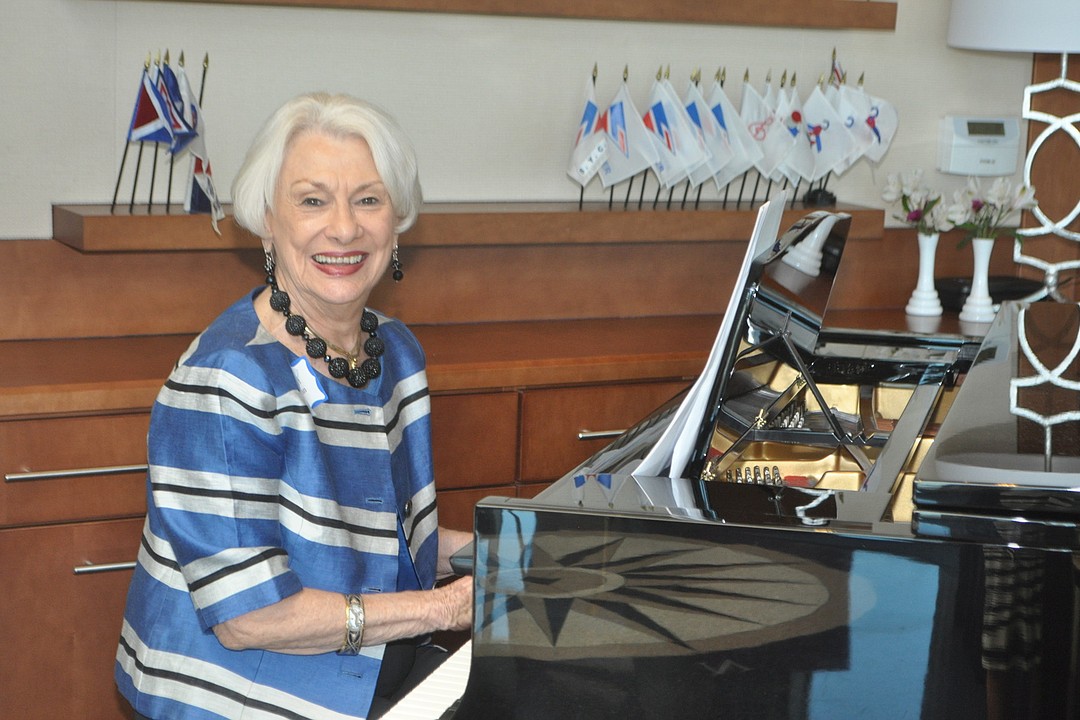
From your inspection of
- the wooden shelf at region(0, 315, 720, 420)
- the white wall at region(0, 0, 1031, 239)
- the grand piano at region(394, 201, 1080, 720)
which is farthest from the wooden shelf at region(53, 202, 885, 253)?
the grand piano at region(394, 201, 1080, 720)

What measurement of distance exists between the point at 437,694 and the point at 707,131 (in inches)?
71.9

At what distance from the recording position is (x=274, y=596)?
1.49 metres

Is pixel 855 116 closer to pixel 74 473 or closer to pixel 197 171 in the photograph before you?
pixel 197 171

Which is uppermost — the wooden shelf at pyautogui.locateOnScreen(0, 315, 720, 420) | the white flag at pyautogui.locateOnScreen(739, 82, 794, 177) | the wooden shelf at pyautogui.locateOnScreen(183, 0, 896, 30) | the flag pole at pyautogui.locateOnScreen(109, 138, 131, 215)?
the wooden shelf at pyautogui.locateOnScreen(183, 0, 896, 30)

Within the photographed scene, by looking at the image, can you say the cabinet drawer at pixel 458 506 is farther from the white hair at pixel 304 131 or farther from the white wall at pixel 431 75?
the white hair at pixel 304 131

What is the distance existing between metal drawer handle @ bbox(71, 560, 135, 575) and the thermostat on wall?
227 cm

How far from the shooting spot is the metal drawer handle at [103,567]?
216cm

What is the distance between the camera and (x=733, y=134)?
287cm

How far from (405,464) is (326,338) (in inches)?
9.1

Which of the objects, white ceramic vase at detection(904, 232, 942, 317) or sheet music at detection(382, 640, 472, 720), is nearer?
sheet music at detection(382, 640, 472, 720)

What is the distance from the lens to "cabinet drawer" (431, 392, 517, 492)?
7.80 ft

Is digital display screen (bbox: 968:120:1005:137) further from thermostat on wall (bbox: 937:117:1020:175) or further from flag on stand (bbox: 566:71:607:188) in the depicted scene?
flag on stand (bbox: 566:71:607:188)

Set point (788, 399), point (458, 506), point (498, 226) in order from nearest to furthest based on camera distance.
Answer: point (788, 399) → point (458, 506) → point (498, 226)

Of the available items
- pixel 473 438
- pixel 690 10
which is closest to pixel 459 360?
pixel 473 438
